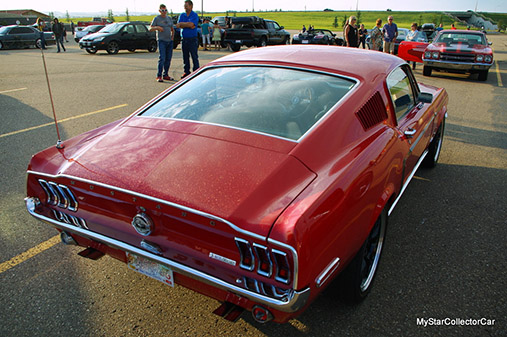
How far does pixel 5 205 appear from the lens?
12.2ft

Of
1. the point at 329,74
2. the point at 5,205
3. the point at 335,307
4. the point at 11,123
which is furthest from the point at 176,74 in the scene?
the point at 335,307

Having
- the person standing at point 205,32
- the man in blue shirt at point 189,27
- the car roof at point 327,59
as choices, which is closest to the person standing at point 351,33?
the man in blue shirt at point 189,27

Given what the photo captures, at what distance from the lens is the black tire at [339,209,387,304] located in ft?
7.43

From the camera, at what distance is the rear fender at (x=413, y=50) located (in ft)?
41.5

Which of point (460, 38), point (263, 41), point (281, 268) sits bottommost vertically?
point (281, 268)

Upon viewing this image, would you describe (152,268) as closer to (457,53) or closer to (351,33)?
(351,33)

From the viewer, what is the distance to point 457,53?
1138 centimetres

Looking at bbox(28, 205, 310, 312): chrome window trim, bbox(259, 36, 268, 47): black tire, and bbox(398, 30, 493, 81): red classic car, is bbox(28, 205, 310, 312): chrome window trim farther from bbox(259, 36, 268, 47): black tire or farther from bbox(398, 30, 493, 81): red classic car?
bbox(259, 36, 268, 47): black tire

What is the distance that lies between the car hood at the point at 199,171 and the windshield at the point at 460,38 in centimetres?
1220

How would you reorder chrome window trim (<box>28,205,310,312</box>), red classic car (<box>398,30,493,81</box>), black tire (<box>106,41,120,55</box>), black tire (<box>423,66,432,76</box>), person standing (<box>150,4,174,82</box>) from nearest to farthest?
chrome window trim (<box>28,205,310,312</box>)
person standing (<box>150,4,174,82</box>)
red classic car (<box>398,30,493,81</box>)
black tire (<box>423,66,432,76</box>)
black tire (<box>106,41,120,55</box>)

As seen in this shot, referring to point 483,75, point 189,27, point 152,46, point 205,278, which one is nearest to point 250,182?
point 205,278

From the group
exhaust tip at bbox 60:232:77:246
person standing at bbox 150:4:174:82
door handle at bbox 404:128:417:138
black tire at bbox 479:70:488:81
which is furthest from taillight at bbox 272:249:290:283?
black tire at bbox 479:70:488:81

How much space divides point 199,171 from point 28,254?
6.02 ft

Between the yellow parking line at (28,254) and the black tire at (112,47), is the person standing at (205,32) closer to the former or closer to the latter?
the black tire at (112,47)
